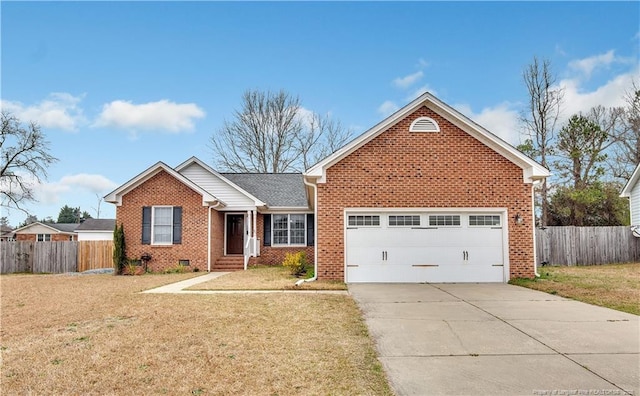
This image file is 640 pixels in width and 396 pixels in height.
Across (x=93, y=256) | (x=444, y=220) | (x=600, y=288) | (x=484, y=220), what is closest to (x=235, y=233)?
(x=93, y=256)

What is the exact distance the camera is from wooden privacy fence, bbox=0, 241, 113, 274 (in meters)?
20.0

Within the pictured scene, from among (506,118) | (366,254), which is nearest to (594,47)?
(506,118)

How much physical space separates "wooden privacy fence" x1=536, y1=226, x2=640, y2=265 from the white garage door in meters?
7.94

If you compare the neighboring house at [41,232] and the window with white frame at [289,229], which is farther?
the neighboring house at [41,232]

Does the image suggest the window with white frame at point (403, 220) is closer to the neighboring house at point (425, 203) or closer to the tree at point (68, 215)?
the neighboring house at point (425, 203)

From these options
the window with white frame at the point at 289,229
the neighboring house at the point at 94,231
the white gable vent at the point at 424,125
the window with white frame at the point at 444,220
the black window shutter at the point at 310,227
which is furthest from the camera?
the neighboring house at the point at 94,231

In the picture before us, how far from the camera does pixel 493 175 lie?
1256 centimetres

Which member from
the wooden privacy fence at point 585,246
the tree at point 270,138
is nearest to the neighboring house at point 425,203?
the wooden privacy fence at point 585,246

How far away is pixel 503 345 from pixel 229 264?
14486mm

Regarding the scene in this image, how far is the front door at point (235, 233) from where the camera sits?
20.4 m

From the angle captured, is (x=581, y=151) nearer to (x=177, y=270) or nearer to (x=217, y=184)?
(x=217, y=184)

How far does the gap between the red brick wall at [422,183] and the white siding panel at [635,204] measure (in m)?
13.7

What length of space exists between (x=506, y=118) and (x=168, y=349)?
2806 centimetres

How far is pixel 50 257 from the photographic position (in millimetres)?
20031
